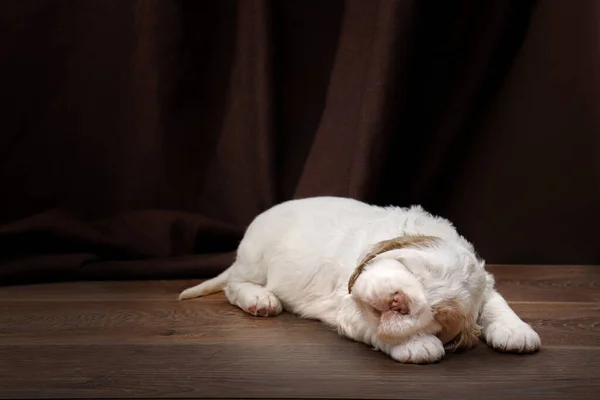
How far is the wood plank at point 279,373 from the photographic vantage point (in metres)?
1.39

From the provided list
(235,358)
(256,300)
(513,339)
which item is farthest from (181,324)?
(513,339)

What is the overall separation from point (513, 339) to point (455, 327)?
16cm

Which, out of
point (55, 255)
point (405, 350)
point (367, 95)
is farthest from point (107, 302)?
point (367, 95)

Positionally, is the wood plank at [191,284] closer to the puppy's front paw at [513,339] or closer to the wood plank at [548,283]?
the wood plank at [548,283]

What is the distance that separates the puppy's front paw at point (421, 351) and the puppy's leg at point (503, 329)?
0.18 meters

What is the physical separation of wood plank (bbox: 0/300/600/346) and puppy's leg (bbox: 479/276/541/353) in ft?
0.32

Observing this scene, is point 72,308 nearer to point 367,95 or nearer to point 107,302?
point 107,302

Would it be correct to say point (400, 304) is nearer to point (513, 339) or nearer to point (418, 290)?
point (418, 290)

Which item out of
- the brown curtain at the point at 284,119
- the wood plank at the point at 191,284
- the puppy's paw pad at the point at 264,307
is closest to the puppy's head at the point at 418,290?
the puppy's paw pad at the point at 264,307

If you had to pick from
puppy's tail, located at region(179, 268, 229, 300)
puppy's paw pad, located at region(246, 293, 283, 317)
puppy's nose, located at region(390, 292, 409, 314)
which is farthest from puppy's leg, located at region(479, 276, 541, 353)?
puppy's tail, located at region(179, 268, 229, 300)

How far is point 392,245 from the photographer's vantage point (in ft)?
5.50

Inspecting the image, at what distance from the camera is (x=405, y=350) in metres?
1.57

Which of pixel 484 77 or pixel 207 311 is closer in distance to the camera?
pixel 207 311

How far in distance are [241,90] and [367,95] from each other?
51 cm
